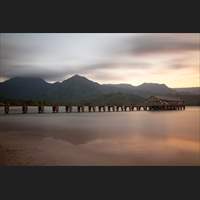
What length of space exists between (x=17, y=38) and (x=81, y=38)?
5.01 feet

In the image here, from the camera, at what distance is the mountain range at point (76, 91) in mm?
8781

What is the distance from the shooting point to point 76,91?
980cm

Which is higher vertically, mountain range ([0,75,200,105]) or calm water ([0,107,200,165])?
mountain range ([0,75,200,105])

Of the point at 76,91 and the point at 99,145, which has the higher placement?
the point at 76,91

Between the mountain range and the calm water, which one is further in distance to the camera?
the mountain range

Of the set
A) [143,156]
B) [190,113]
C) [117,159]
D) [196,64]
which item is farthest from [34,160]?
[190,113]

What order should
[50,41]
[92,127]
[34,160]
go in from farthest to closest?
[92,127] → [50,41] → [34,160]

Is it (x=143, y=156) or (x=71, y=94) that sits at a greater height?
(x=71, y=94)

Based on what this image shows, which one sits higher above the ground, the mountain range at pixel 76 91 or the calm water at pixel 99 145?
the mountain range at pixel 76 91

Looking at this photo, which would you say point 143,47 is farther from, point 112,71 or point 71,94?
point 71,94

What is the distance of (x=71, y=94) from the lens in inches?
392

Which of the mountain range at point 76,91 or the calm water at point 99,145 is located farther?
the mountain range at point 76,91

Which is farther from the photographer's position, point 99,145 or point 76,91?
point 76,91

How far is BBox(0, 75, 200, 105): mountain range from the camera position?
346 inches
